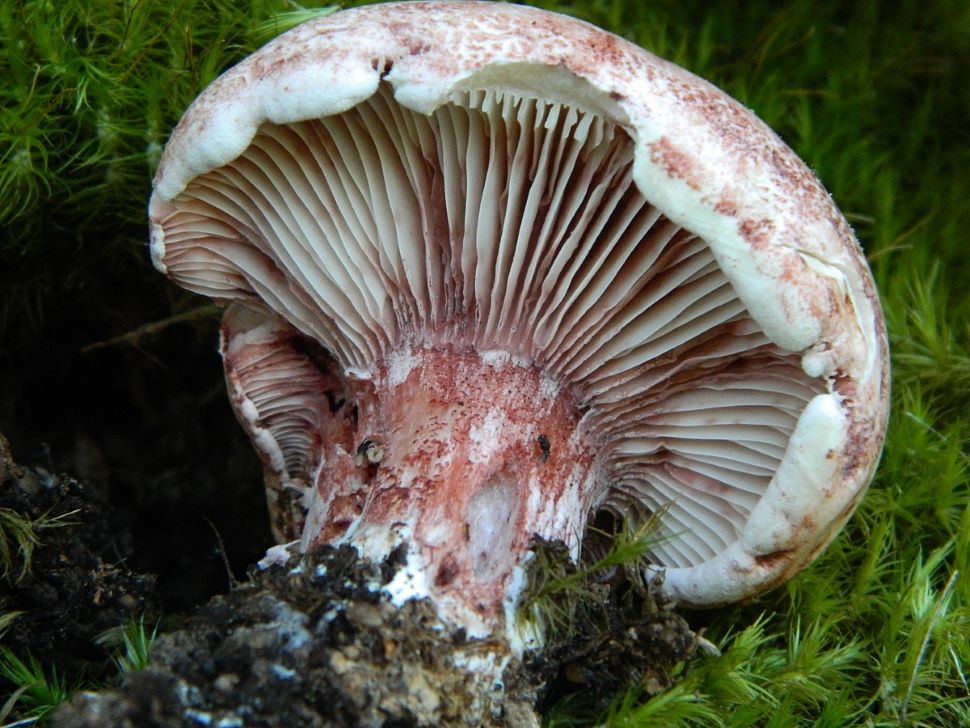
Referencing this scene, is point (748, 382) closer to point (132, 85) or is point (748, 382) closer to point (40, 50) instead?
point (132, 85)

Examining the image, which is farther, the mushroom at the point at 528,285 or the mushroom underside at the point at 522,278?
the mushroom underside at the point at 522,278

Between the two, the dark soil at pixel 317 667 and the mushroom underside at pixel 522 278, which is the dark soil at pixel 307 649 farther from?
the mushroom underside at pixel 522 278

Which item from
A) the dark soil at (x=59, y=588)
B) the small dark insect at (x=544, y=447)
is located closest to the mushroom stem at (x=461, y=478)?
the small dark insect at (x=544, y=447)

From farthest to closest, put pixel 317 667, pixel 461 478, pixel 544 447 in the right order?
pixel 544 447 < pixel 461 478 < pixel 317 667

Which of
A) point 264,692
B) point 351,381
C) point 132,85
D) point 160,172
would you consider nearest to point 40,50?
point 132,85

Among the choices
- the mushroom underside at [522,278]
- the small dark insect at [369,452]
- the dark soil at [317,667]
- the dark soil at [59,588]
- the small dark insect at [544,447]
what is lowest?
the dark soil at [59,588]

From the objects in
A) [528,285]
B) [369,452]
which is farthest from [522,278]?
[369,452]

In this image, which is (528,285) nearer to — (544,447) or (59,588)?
(544,447)
